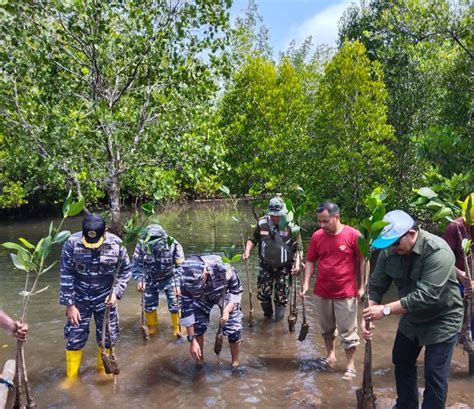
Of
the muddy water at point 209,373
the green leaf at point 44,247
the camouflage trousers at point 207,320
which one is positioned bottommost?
the muddy water at point 209,373

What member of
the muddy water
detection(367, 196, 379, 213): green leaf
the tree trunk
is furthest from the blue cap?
the tree trunk

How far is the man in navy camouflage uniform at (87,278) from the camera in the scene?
4.57 m

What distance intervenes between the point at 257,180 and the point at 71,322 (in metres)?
10.1

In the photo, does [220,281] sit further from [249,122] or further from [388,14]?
Answer: [249,122]

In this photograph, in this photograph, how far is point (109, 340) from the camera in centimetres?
462

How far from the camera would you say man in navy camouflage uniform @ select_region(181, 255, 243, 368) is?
4.52 metres

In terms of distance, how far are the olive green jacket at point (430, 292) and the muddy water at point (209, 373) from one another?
1.19 metres

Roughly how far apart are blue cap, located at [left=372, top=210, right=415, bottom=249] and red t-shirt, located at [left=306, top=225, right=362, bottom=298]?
1.50 metres

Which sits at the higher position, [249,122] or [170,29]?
[170,29]

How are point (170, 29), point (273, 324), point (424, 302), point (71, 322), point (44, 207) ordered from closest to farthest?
point (424, 302) < point (71, 322) < point (273, 324) < point (170, 29) < point (44, 207)

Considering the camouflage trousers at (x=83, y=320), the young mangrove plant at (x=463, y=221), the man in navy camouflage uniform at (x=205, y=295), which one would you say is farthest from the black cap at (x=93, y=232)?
the young mangrove plant at (x=463, y=221)

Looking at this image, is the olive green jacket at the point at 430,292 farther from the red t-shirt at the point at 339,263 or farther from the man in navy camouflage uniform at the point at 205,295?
the man in navy camouflage uniform at the point at 205,295

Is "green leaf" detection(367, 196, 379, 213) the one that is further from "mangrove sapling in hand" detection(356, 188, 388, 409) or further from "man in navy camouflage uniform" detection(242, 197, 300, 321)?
"man in navy camouflage uniform" detection(242, 197, 300, 321)

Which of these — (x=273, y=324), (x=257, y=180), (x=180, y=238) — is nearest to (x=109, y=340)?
(x=273, y=324)
